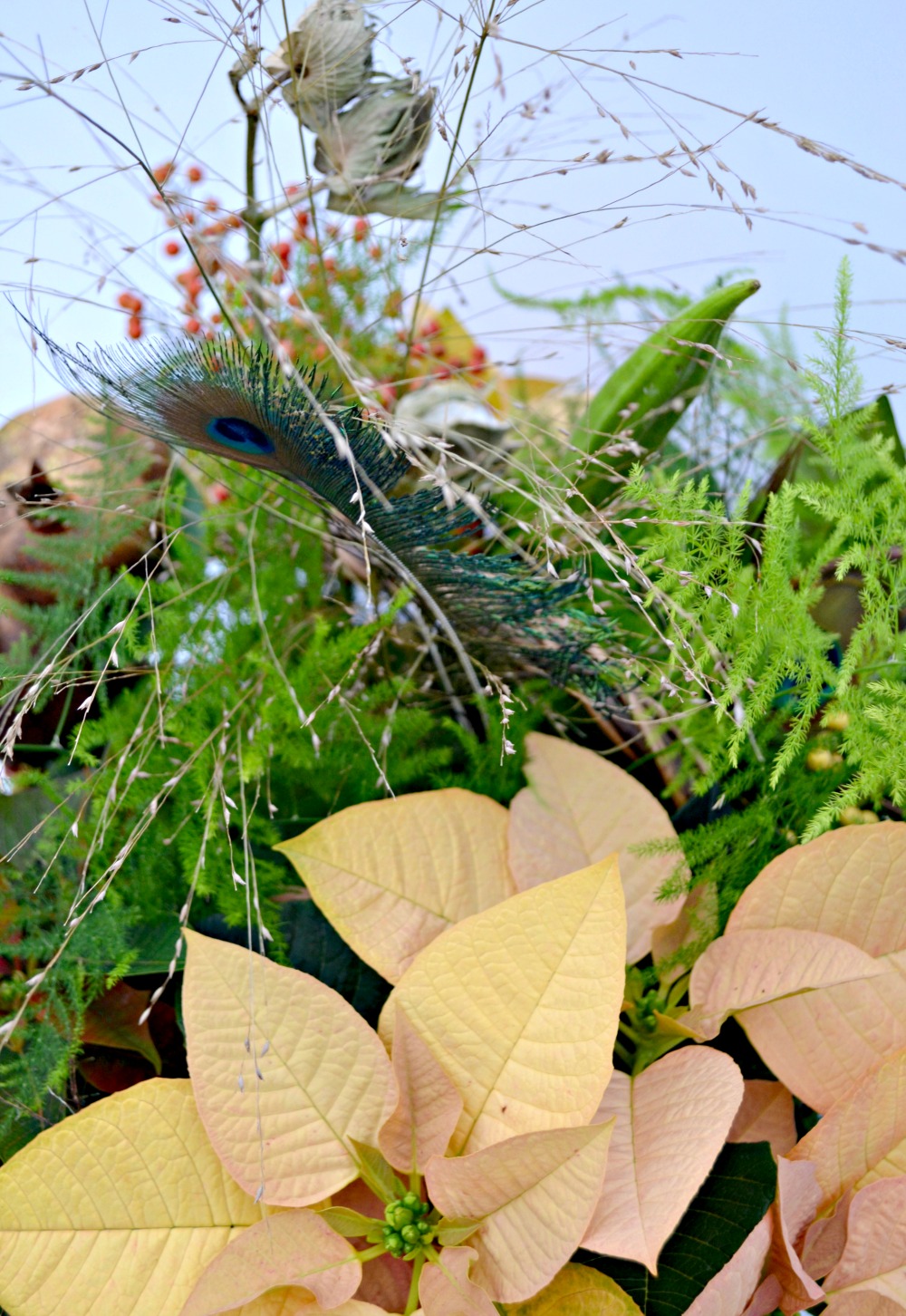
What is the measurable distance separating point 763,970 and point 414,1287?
0.12 metres

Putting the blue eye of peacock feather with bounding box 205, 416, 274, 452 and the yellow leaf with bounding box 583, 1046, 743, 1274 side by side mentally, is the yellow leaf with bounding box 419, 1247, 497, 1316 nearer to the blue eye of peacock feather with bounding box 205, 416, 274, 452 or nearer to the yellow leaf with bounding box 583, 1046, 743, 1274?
the yellow leaf with bounding box 583, 1046, 743, 1274

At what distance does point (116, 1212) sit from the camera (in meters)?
0.26

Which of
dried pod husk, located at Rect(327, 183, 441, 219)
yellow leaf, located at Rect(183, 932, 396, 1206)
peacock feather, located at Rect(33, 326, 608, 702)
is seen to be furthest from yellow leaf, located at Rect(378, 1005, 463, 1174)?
dried pod husk, located at Rect(327, 183, 441, 219)

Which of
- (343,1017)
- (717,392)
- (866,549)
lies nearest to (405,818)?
(343,1017)

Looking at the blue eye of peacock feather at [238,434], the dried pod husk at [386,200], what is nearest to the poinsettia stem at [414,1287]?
the blue eye of peacock feather at [238,434]

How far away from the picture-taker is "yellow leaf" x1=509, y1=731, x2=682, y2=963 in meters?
0.32

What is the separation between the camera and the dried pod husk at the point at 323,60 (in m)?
0.32

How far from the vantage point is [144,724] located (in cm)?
36

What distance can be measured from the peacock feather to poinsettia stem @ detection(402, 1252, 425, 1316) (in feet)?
0.55

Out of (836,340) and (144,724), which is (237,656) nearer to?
(144,724)

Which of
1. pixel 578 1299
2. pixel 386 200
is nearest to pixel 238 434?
pixel 386 200

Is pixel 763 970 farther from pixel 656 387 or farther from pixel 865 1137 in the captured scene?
pixel 656 387

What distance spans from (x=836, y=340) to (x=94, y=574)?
0.29 meters

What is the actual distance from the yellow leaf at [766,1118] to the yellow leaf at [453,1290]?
88 mm
